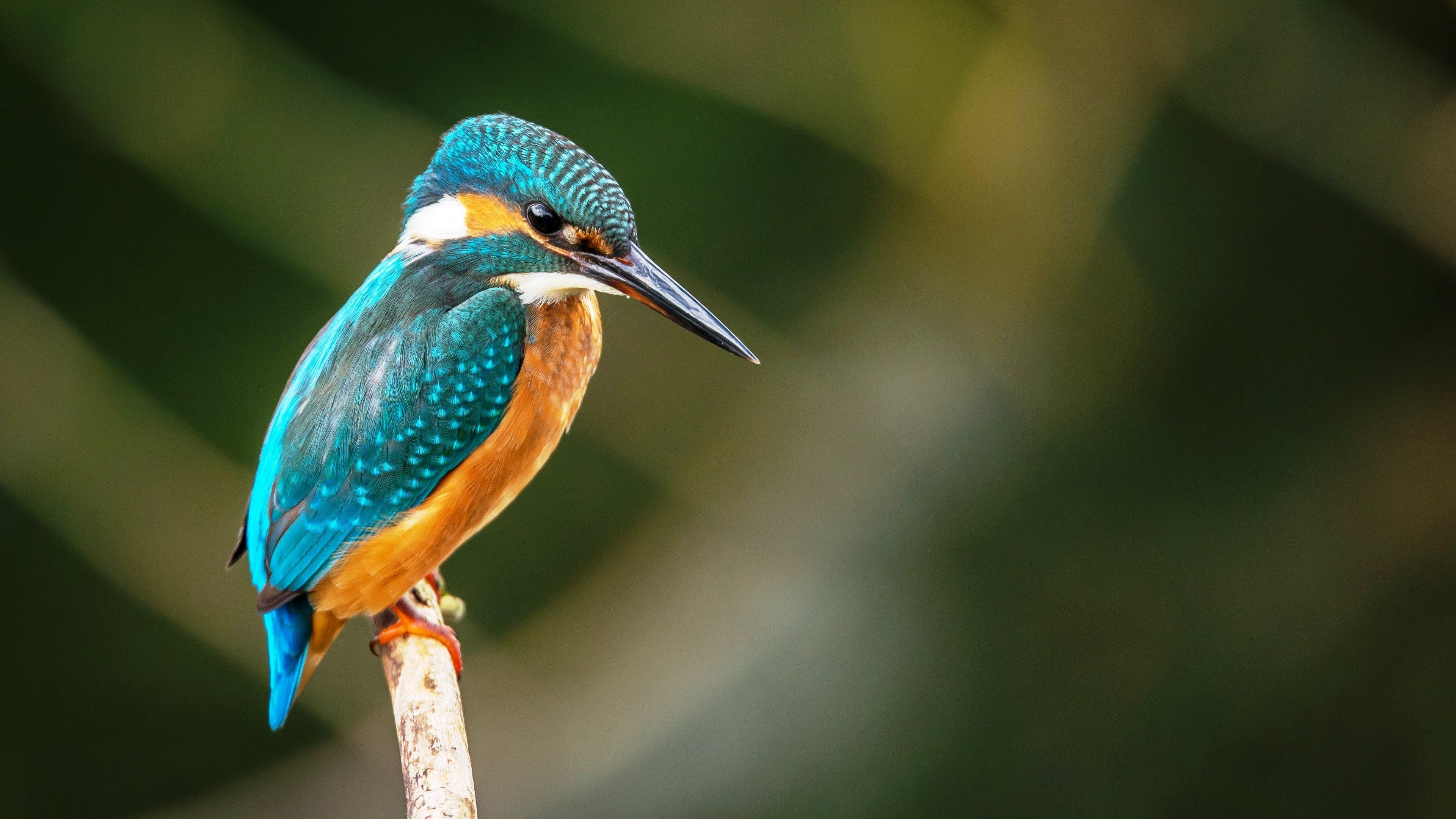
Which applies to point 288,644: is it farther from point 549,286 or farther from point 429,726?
point 549,286

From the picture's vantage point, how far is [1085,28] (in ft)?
7.66

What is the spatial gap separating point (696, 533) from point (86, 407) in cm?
119

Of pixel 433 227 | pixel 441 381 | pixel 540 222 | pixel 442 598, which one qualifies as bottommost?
pixel 442 598

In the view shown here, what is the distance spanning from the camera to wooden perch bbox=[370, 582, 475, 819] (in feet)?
3.71

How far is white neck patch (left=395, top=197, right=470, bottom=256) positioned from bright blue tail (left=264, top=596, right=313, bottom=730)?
1.49 feet

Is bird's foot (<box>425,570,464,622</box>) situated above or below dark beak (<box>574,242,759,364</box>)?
below

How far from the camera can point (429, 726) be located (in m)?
1.26

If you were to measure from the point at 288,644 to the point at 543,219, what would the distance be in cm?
62

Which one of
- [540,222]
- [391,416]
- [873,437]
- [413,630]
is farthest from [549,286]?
[873,437]

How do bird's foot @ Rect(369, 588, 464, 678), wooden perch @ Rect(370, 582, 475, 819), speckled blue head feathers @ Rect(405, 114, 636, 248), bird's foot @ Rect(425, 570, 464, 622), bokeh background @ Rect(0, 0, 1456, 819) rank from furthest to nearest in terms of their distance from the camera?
1. bokeh background @ Rect(0, 0, 1456, 819)
2. bird's foot @ Rect(425, 570, 464, 622)
3. bird's foot @ Rect(369, 588, 464, 678)
4. speckled blue head feathers @ Rect(405, 114, 636, 248)
5. wooden perch @ Rect(370, 582, 475, 819)

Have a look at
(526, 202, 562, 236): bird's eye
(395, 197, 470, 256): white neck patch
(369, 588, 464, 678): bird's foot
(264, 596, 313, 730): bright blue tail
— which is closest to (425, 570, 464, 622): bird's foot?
(369, 588, 464, 678): bird's foot

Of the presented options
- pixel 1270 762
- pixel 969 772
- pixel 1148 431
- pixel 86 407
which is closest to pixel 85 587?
pixel 86 407

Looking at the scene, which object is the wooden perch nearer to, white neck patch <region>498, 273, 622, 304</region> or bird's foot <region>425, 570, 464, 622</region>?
bird's foot <region>425, 570, 464, 622</region>

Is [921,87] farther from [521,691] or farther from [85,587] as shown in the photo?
[85,587]
